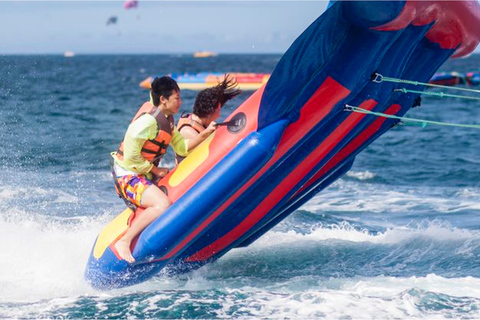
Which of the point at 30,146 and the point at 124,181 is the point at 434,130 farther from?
the point at 124,181

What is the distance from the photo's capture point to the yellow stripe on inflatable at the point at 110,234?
15.9 feet

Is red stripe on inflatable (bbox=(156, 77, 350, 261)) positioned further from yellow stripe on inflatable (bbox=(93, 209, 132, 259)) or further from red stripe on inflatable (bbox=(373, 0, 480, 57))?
yellow stripe on inflatable (bbox=(93, 209, 132, 259))

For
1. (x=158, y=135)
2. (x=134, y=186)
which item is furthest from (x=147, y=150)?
(x=134, y=186)

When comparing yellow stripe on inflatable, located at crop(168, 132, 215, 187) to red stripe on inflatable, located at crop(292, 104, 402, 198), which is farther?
red stripe on inflatable, located at crop(292, 104, 402, 198)

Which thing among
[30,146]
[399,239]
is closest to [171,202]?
[399,239]

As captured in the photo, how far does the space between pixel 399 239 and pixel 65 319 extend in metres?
3.00

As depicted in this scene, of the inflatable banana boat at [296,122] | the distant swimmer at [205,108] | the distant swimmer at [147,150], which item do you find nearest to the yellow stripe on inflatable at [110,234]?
the inflatable banana boat at [296,122]

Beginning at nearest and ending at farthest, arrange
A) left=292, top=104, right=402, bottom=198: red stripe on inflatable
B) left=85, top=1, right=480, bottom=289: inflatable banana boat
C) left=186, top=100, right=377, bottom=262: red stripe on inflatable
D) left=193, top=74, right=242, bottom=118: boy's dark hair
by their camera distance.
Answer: left=85, top=1, right=480, bottom=289: inflatable banana boat
left=186, top=100, right=377, bottom=262: red stripe on inflatable
left=193, top=74, right=242, bottom=118: boy's dark hair
left=292, top=104, right=402, bottom=198: red stripe on inflatable

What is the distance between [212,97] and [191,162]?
558mm

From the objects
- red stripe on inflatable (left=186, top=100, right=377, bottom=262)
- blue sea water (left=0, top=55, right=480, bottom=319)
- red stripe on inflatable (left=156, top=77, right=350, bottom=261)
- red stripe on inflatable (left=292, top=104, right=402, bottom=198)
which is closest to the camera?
red stripe on inflatable (left=156, top=77, right=350, bottom=261)

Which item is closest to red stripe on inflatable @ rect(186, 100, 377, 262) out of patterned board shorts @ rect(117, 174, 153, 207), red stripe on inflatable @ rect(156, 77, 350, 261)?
red stripe on inflatable @ rect(156, 77, 350, 261)

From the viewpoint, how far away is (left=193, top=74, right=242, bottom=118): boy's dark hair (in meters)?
4.97

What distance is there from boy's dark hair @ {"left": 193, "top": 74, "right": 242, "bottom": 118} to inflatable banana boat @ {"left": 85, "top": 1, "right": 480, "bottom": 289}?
41 centimetres

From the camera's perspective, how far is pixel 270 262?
558 cm
